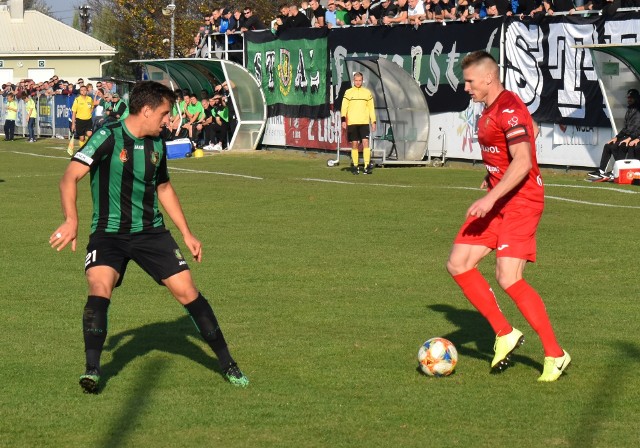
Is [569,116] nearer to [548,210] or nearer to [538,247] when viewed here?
[548,210]

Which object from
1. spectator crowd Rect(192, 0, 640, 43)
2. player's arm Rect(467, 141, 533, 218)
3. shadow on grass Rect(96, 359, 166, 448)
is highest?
spectator crowd Rect(192, 0, 640, 43)

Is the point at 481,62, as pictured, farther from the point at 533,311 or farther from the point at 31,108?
the point at 31,108

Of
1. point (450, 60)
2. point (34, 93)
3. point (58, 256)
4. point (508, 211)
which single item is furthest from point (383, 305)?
point (34, 93)

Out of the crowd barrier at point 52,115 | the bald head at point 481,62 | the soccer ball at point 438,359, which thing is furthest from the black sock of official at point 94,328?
the crowd barrier at point 52,115

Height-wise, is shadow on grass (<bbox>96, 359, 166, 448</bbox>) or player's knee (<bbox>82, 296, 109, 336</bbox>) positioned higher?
player's knee (<bbox>82, 296, 109, 336</bbox>)

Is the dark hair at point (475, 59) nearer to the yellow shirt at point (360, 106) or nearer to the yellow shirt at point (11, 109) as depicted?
the yellow shirt at point (360, 106)

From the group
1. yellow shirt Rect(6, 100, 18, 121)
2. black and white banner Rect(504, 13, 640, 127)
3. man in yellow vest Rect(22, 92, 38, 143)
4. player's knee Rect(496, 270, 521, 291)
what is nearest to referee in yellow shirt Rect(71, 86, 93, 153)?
man in yellow vest Rect(22, 92, 38, 143)

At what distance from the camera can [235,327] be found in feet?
30.8

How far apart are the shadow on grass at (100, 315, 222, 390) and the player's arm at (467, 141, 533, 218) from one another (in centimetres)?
200

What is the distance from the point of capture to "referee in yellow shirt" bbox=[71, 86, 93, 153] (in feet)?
125

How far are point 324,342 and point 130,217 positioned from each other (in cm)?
206

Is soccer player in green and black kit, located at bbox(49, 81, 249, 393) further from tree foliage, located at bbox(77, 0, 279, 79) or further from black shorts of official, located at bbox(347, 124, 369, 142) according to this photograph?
tree foliage, located at bbox(77, 0, 279, 79)

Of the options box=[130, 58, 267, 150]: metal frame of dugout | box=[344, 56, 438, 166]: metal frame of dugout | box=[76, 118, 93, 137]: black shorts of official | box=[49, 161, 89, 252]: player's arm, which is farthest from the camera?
box=[76, 118, 93, 137]: black shorts of official

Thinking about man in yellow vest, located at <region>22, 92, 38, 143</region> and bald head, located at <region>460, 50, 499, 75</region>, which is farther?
man in yellow vest, located at <region>22, 92, 38, 143</region>
